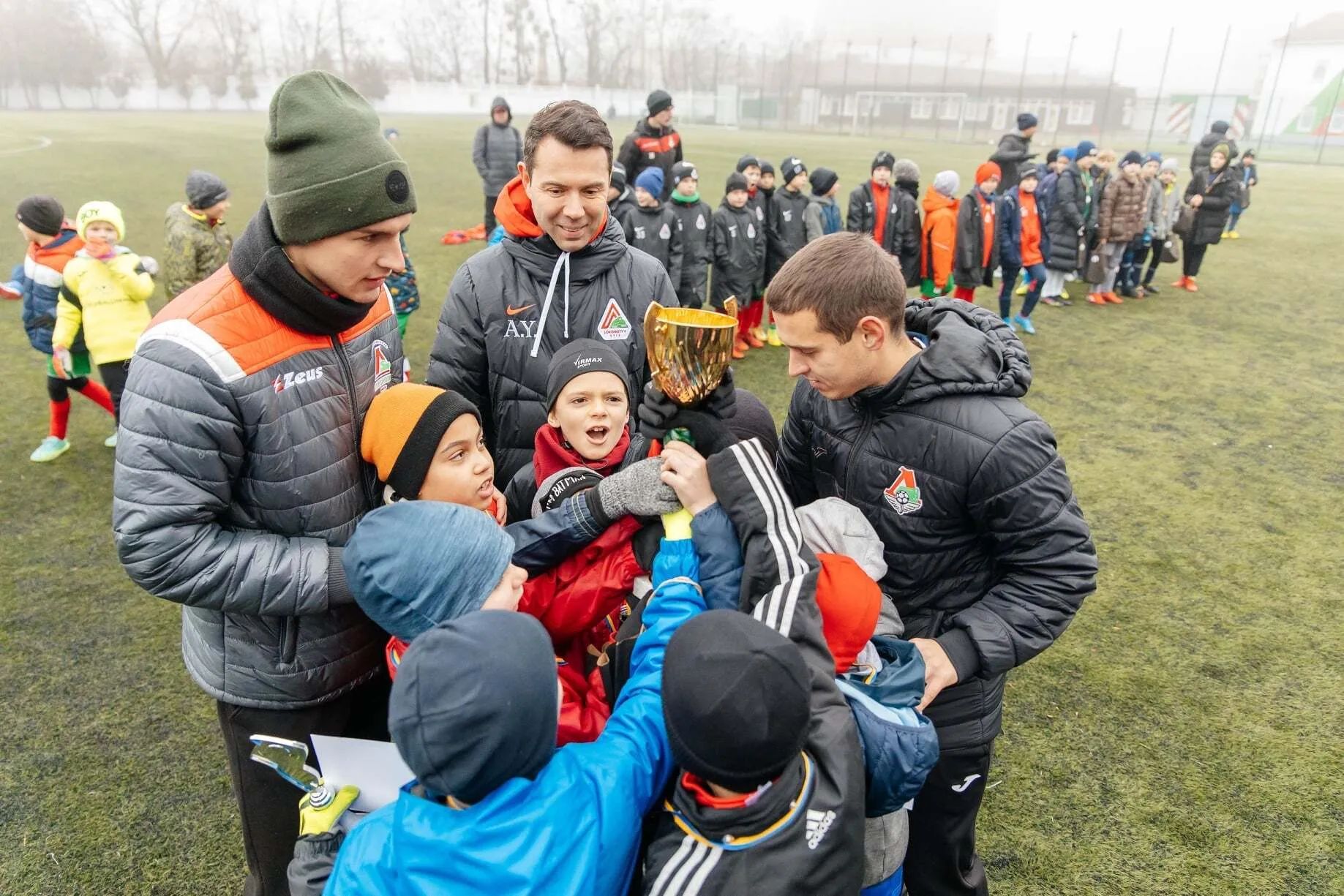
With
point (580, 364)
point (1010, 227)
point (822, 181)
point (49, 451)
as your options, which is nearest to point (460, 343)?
point (580, 364)

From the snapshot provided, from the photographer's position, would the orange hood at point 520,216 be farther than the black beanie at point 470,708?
Yes

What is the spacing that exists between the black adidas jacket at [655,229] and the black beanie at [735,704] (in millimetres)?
6603

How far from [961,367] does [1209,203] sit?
11.6 metres

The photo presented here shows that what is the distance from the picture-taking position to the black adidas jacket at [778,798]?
1.33m

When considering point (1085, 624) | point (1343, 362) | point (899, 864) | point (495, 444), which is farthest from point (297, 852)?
point (1343, 362)

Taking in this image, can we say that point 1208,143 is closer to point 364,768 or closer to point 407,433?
point 407,433

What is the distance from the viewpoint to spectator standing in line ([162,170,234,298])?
5926 millimetres

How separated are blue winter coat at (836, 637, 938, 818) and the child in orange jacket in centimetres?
768

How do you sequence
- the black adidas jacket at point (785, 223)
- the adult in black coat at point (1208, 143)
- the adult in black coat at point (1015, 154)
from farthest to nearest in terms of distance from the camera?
1. the adult in black coat at point (1208, 143)
2. the adult in black coat at point (1015, 154)
3. the black adidas jacket at point (785, 223)

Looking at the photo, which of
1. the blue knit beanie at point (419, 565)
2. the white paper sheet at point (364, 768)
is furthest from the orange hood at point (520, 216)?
the white paper sheet at point (364, 768)

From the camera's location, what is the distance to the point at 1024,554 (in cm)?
192

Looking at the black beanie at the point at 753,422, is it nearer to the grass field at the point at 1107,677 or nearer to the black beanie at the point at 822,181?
the grass field at the point at 1107,677

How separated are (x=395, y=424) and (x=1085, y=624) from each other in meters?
3.96

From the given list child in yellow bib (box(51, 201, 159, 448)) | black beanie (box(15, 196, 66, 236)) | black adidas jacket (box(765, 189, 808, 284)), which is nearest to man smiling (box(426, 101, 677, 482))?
child in yellow bib (box(51, 201, 159, 448))
